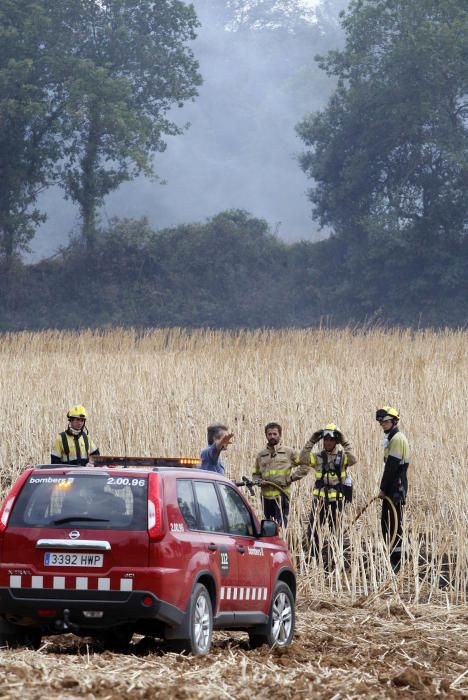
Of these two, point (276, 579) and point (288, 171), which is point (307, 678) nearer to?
point (276, 579)

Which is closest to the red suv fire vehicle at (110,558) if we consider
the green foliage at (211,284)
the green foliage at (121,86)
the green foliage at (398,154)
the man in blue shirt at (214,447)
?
the man in blue shirt at (214,447)

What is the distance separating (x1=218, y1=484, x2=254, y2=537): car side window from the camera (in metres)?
8.96

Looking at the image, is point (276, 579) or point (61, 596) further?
point (276, 579)

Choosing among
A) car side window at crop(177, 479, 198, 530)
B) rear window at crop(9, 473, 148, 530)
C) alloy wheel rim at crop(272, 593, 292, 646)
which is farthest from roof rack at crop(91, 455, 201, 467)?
alloy wheel rim at crop(272, 593, 292, 646)

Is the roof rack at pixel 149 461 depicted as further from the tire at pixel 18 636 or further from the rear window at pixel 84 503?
the tire at pixel 18 636

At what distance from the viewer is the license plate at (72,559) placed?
7.83 m

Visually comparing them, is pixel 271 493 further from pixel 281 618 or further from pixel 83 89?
pixel 83 89

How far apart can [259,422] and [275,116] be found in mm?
106017

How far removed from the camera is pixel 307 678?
23.0 ft

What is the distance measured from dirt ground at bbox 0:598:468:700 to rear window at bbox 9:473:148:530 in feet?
2.43

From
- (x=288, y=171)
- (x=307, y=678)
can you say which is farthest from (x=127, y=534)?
(x=288, y=171)

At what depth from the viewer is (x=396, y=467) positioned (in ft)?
42.6

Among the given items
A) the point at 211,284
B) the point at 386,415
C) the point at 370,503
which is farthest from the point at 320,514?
the point at 211,284

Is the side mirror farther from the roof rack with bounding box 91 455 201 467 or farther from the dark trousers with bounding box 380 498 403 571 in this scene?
the dark trousers with bounding box 380 498 403 571
